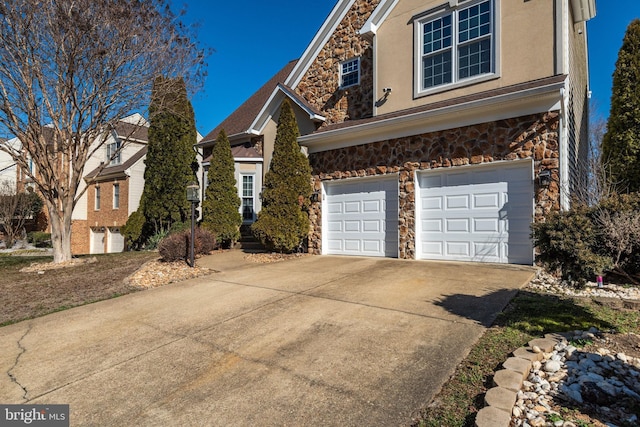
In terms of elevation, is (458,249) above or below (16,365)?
above

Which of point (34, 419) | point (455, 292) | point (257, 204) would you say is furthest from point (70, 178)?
point (455, 292)

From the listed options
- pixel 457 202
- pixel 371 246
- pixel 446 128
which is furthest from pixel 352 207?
pixel 446 128

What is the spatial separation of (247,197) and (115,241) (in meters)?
12.9

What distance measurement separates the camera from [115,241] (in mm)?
22781

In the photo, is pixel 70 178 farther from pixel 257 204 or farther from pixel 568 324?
pixel 568 324

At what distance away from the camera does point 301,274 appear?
7809 millimetres

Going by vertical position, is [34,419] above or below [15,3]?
below

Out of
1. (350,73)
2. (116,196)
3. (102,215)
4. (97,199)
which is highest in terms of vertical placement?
(350,73)

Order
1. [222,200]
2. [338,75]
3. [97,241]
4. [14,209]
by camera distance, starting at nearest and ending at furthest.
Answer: [338,75] → [222,200] → [14,209] → [97,241]

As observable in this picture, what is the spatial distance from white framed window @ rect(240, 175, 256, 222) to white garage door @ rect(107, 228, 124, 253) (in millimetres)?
11652

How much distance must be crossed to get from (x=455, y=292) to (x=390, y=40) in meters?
7.75

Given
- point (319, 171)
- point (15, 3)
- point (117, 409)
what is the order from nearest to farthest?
point (117, 409), point (15, 3), point (319, 171)

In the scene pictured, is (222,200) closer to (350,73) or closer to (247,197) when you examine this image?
(247,197)

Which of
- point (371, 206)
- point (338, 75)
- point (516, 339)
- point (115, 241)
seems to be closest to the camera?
point (516, 339)
